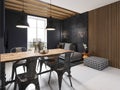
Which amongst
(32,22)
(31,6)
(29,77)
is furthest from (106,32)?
(32,22)

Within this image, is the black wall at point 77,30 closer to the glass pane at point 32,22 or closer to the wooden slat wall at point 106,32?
the wooden slat wall at point 106,32

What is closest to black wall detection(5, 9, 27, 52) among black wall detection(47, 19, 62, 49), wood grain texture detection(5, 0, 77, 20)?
wood grain texture detection(5, 0, 77, 20)

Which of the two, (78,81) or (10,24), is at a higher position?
(10,24)

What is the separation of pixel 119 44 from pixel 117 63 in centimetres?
85

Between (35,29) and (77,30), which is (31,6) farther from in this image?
(77,30)

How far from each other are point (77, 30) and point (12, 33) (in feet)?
13.4

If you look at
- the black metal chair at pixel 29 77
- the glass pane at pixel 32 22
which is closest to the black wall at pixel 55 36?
the glass pane at pixel 32 22

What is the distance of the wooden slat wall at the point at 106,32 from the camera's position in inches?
148

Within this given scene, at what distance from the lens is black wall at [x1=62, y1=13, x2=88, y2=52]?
5.30 m

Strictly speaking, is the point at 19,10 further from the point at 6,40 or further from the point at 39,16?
the point at 6,40

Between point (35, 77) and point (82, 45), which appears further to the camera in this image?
point (82, 45)

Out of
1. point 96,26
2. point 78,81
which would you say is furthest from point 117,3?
point 78,81

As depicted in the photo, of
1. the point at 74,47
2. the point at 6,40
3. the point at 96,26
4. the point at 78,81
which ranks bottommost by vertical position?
the point at 78,81

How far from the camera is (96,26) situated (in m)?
4.53
